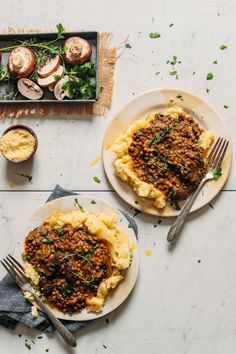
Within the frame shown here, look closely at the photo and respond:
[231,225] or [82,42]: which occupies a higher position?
[82,42]

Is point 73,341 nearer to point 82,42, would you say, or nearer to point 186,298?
point 186,298

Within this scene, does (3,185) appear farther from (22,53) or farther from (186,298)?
(186,298)

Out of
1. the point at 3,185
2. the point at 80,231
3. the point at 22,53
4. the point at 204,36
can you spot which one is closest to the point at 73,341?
the point at 80,231

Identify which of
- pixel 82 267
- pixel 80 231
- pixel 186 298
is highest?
pixel 80 231

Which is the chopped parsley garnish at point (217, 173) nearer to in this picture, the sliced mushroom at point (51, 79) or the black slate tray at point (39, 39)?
the black slate tray at point (39, 39)

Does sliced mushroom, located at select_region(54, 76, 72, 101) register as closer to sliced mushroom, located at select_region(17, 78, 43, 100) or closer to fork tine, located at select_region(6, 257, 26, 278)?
sliced mushroom, located at select_region(17, 78, 43, 100)

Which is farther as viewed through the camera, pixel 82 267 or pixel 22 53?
pixel 22 53
